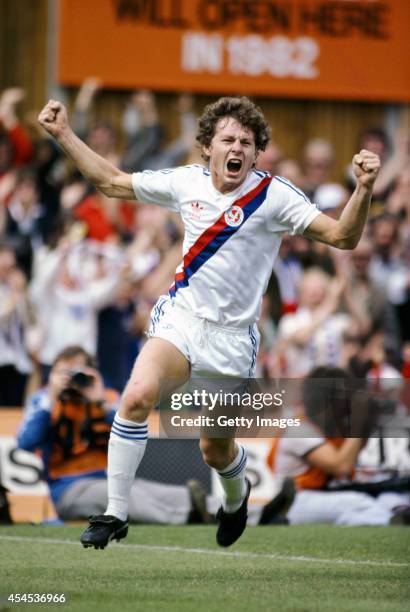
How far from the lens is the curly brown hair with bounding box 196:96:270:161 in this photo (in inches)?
290

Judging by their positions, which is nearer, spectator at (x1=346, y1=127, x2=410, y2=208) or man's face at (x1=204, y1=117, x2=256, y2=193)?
man's face at (x1=204, y1=117, x2=256, y2=193)

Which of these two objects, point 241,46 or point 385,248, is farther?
point 241,46

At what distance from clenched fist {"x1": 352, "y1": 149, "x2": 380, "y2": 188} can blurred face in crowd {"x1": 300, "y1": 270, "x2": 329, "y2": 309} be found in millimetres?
6701

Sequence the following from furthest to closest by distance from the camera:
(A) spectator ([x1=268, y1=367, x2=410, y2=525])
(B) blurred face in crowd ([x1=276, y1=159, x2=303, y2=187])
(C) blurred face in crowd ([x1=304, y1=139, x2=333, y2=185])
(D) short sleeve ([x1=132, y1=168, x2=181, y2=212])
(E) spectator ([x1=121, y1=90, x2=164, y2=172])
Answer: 1. (E) spectator ([x1=121, y1=90, x2=164, y2=172])
2. (C) blurred face in crowd ([x1=304, y1=139, x2=333, y2=185])
3. (B) blurred face in crowd ([x1=276, y1=159, x2=303, y2=187])
4. (A) spectator ([x1=268, y1=367, x2=410, y2=525])
5. (D) short sleeve ([x1=132, y1=168, x2=181, y2=212])

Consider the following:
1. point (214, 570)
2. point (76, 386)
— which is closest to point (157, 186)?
point (214, 570)

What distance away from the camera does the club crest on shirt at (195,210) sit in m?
7.30

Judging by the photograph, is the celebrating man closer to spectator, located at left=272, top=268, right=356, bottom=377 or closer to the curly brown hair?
the curly brown hair

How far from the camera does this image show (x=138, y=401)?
22.4 feet

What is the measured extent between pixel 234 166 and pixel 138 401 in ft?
4.49

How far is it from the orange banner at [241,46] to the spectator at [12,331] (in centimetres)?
520

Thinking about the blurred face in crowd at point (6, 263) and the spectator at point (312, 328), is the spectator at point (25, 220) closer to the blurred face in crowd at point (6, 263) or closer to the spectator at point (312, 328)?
the blurred face in crowd at point (6, 263)

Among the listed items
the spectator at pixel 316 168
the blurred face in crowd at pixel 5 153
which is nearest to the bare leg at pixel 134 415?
the blurred face in crowd at pixel 5 153

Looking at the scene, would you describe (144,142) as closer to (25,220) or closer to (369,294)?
(25,220)

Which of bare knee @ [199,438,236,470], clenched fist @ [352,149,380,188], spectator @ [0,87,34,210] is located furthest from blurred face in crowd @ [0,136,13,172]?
clenched fist @ [352,149,380,188]
